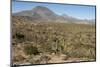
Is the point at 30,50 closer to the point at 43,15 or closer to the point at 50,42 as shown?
the point at 50,42

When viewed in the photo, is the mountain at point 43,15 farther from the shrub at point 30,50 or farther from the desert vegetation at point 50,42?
the shrub at point 30,50

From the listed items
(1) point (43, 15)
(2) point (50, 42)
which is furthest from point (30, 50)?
(1) point (43, 15)

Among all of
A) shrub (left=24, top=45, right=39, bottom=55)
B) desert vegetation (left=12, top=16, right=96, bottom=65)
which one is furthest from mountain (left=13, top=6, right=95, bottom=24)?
shrub (left=24, top=45, right=39, bottom=55)

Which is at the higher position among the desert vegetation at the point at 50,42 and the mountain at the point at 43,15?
the mountain at the point at 43,15

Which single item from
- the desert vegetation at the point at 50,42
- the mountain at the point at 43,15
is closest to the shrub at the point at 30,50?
the desert vegetation at the point at 50,42

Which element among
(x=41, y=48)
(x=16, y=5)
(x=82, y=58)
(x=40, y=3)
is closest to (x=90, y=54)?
→ (x=82, y=58)

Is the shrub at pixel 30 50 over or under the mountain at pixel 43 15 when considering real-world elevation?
under

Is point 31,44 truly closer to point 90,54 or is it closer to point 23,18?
point 23,18
